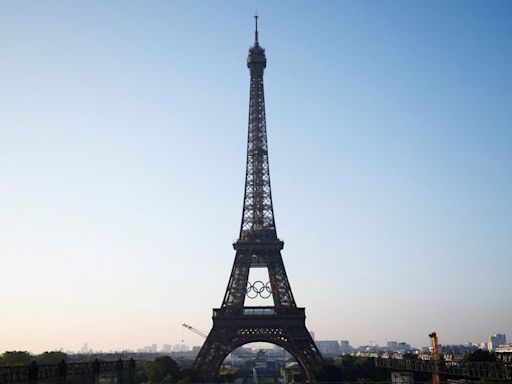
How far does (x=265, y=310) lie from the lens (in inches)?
3150

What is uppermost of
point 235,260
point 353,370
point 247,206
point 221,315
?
point 247,206

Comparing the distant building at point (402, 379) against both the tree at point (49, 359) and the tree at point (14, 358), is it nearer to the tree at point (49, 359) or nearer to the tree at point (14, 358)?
the tree at point (49, 359)

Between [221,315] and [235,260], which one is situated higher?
[235,260]

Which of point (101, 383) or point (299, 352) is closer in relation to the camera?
point (101, 383)

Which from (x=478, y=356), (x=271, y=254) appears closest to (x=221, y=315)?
(x=271, y=254)

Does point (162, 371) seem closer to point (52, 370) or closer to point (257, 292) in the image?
point (257, 292)

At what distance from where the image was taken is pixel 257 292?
8219 centimetres

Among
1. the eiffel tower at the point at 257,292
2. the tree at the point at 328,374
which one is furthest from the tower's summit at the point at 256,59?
the tree at the point at 328,374

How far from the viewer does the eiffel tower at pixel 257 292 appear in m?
77.2

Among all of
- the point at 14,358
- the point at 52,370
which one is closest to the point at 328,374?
the point at 52,370

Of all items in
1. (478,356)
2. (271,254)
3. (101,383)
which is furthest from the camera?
(478,356)

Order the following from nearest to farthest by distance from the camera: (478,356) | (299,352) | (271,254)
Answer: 1. (299,352)
2. (271,254)
3. (478,356)

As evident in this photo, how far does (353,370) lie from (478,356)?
2658 centimetres

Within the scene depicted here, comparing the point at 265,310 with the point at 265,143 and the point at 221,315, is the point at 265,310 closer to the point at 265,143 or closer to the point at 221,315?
the point at 221,315
